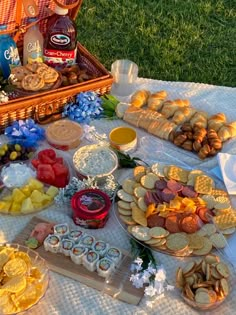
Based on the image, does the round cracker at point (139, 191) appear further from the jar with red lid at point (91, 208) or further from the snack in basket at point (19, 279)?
the snack in basket at point (19, 279)

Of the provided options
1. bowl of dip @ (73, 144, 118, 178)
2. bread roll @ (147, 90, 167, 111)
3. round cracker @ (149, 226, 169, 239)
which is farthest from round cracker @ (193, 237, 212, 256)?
bread roll @ (147, 90, 167, 111)

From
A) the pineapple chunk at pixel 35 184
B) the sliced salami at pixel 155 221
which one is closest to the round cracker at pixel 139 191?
the sliced salami at pixel 155 221

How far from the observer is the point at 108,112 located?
2.34 metres

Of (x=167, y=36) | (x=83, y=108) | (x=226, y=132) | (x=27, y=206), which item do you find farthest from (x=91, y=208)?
(x=167, y=36)

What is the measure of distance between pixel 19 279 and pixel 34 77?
0.90m

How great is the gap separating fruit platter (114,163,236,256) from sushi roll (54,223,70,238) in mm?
176

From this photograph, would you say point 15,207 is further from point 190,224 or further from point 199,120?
point 199,120

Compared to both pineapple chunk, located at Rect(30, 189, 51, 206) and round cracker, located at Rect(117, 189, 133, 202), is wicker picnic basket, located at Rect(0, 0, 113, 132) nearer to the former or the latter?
pineapple chunk, located at Rect(30, 189, 51, 206)

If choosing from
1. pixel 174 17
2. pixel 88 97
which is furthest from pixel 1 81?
pixel 174 17

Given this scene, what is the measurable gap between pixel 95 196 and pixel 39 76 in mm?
601

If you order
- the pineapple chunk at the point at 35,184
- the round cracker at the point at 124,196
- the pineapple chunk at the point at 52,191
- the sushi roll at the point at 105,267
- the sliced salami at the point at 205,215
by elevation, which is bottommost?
the pineapple chunk at the point at 52,191

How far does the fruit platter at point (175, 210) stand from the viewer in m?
1.79

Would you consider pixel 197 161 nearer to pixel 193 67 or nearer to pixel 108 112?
pixel 108 112

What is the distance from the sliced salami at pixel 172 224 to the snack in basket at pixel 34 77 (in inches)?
30.0
